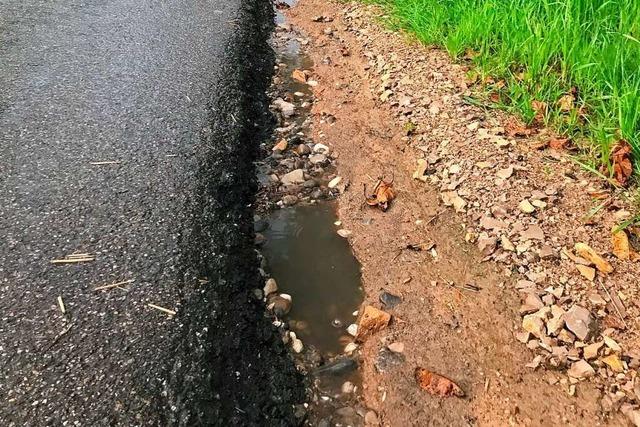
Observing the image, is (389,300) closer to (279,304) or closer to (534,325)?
(279,304)

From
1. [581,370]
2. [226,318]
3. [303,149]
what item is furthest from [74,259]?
[581,370]

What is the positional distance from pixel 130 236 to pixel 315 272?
82 cm

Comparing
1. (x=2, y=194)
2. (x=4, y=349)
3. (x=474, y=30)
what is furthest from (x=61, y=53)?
(x=474, y=30)

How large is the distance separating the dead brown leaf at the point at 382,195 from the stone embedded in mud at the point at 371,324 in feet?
2.35

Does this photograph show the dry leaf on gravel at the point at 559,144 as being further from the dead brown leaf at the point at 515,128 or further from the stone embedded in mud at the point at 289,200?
the stone embedded in mud at the point at 289,200

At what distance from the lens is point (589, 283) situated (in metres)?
2.02

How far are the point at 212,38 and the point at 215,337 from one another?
9.07 feet

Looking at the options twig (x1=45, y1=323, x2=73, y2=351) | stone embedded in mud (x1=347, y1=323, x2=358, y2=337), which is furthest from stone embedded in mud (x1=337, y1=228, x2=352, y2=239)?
twig (x1=45, y1=323, x2=73, y2=351)

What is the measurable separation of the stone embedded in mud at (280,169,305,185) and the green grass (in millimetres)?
1216

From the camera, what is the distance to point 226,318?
1896 mm

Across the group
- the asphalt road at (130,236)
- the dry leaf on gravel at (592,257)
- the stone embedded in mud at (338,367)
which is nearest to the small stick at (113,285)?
the asphalt road at (130,236)

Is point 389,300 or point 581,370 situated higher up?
point 581,370

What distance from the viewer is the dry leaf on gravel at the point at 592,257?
6.69 feet

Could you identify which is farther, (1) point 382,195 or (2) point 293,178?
(2) point 293,178
